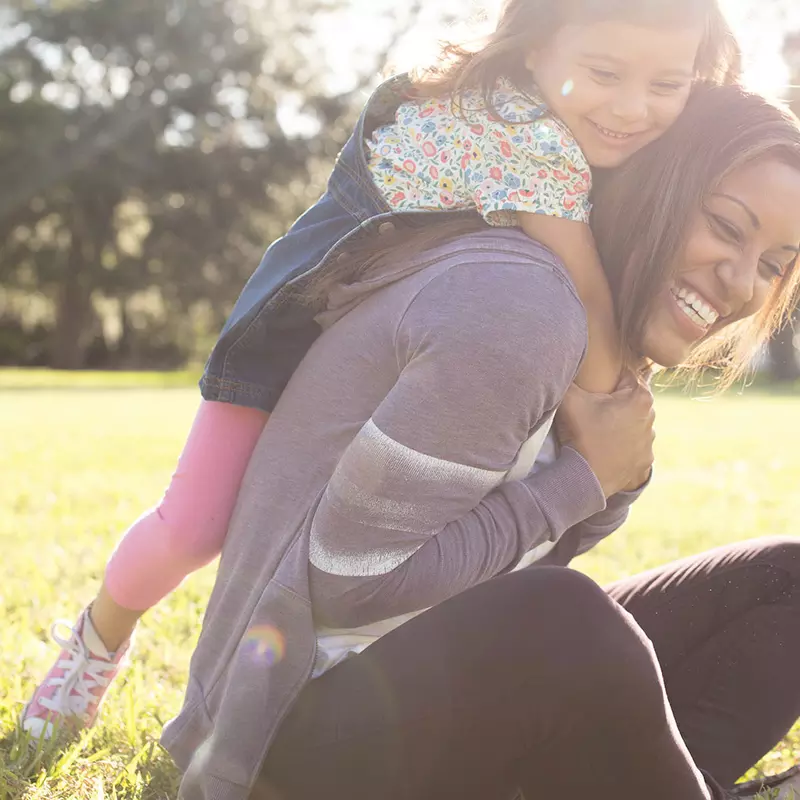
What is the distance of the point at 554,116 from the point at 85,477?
4927 mm

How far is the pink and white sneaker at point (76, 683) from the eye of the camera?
2.45 metres

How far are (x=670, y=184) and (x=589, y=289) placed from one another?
0.23 metres

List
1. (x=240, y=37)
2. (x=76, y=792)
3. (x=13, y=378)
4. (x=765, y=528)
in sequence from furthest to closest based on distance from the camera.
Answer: (x=240, y=37) < (x=13, y=378) < (x=765, y=528) < (x=76, y=792)

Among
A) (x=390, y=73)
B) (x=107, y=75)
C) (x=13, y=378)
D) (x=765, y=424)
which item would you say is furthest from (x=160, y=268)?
(x=390, y=73)

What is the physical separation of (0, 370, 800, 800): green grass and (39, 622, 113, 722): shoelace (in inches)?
3.1

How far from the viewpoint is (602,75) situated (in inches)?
92.5

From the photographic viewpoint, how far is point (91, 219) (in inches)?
1207

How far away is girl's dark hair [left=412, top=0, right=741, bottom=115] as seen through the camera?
87.2 inches

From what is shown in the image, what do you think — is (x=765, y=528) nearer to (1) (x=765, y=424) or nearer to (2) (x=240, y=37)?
(1) (x=765, y=424)

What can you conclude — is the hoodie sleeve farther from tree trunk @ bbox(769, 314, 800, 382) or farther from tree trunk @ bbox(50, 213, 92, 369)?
tree trunk @ bbox(50, 213, 92, 369)

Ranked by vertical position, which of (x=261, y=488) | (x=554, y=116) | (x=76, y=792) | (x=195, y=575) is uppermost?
(x=554, y=116)

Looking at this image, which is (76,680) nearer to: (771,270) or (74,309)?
(771,270)

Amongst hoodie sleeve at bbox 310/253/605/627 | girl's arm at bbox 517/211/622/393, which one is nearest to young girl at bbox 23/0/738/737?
girl's arm at bbox 517/211/622/393

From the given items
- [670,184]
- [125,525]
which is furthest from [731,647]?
[125,525]
